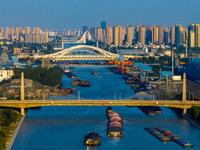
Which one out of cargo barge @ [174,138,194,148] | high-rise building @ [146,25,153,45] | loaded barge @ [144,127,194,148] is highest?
high-rise building @ [146,25,153,45]

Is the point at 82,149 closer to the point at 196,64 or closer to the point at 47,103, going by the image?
the point at 47,103

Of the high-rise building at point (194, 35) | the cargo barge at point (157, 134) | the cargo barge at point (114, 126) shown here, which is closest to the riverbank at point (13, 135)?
the cargo barge at point (114, 126)

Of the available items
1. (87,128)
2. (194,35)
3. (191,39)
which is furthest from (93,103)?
(194,35)

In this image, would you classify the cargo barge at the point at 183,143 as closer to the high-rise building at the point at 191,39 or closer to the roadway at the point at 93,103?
the roadway at the point at 93,103

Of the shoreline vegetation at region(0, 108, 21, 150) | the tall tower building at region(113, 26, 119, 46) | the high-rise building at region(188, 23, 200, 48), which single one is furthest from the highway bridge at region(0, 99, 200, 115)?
the tall tower building at region(113, 26, 119, 46)

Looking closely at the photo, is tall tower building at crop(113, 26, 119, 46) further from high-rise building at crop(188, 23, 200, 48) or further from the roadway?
the roadway

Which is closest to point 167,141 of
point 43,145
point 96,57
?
Result: point 43,145
